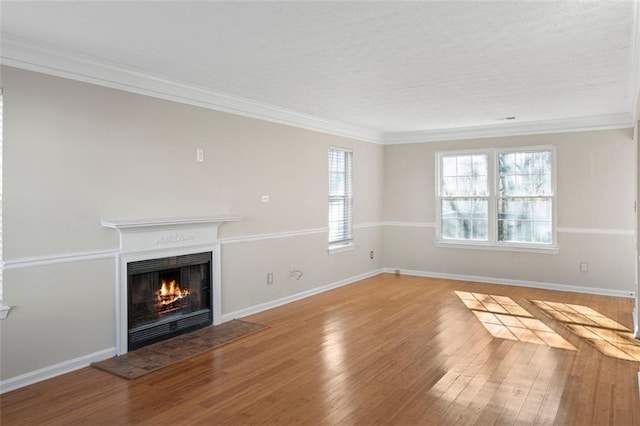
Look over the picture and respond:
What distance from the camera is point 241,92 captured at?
15.8 ft

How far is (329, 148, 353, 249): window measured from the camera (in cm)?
687

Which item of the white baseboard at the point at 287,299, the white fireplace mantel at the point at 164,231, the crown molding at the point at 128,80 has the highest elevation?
the crown molding at the point at 128,80

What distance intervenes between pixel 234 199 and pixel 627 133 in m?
5.44

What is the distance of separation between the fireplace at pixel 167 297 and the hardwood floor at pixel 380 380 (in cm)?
60

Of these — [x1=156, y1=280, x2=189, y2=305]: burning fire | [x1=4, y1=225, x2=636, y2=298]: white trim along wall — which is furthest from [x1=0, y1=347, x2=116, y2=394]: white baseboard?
[x1=4, y1=225, x2=636, y2=298]: white trim along wall

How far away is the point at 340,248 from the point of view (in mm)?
6973

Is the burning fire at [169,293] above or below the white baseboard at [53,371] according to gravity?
above

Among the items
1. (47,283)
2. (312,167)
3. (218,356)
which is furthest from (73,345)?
(312,167)

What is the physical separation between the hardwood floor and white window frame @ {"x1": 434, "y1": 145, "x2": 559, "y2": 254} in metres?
1.70

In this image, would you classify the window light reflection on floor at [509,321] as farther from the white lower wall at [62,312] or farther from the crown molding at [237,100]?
the white lower wall at [62,312]

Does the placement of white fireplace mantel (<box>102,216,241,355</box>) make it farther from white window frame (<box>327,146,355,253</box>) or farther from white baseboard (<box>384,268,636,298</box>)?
white baseboard (<box>384,268,636,298</box>)

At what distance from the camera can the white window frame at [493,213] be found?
21.9ft

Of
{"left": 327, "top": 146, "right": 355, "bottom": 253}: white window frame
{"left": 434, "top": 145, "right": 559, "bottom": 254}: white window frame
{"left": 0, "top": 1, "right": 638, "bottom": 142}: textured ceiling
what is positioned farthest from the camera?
{"left": 327, "top": 146, "right": 355, "bottom": 253}: white window frame

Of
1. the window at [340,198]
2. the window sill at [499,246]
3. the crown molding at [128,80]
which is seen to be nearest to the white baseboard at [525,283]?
the window sill at [499,246]
